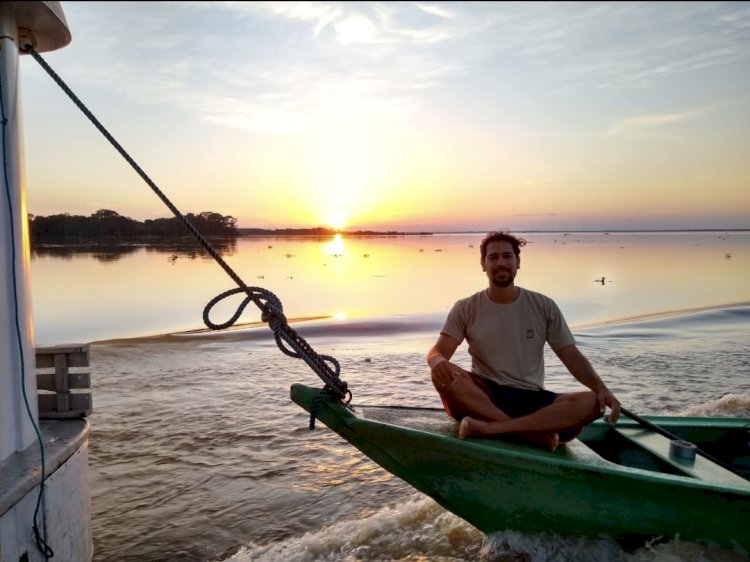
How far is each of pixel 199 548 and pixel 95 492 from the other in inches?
67.8

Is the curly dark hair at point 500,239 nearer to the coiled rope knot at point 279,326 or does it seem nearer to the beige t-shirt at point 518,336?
the beige t-shirt at point 518,336

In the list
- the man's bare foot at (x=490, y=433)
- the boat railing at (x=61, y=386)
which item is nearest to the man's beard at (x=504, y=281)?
the man's bare foot at (x=490, y=433)

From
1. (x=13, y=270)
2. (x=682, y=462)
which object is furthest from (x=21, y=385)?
(x=682, y=462)

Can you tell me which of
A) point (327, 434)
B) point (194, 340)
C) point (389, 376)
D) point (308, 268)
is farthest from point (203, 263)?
point (327, 434)

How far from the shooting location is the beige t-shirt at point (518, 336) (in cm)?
455

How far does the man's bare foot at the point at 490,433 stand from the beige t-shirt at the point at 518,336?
0.40 metres

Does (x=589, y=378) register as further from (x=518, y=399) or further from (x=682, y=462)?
(x=682, y=462)

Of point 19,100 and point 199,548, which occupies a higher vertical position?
point 19,100

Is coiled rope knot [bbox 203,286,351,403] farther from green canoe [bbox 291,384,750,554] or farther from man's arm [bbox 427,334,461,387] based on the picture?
man's arm [bbox 427,334,461,387]

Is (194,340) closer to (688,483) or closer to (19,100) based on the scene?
(19,100)

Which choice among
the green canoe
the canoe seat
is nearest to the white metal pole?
the green canoe

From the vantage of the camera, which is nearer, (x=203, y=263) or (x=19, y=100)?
(x=19, y=100)

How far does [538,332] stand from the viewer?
455 cm

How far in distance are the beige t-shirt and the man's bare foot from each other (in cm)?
40
